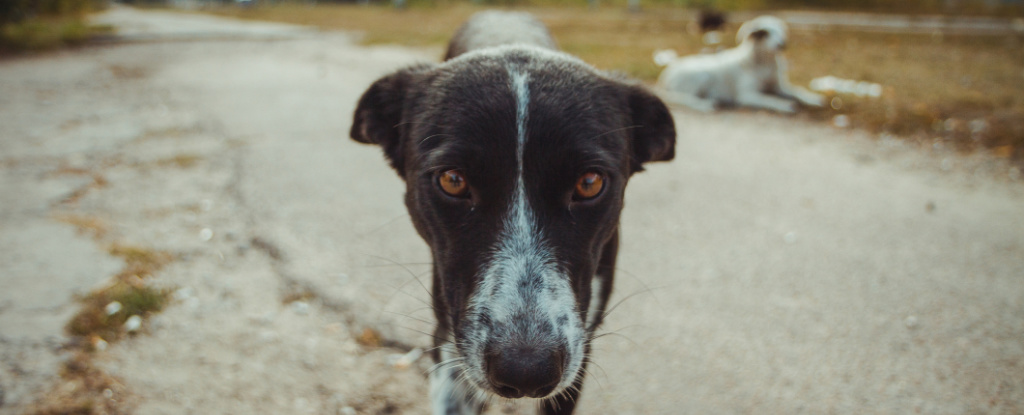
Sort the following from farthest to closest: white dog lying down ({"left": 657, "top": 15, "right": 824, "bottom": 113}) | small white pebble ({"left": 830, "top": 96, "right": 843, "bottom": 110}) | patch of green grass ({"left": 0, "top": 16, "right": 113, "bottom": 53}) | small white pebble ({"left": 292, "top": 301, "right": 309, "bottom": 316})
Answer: patch of green grass ({"left": 0, "top": 16, "right": 113, "bottom": 53}) < white dog lying down ({"left": 657, "top": 15, "right": 824, "bottom": 113}) < small white pebble ({"left": 830, "top": 96, "right": 843, "bottom": 110}) < small white pebble ({"left": 292, "top": 301, "right": 309, "bottom": 316})

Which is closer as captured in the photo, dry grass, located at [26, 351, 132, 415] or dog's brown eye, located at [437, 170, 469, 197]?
dog's brown eye, located at [437, 170, 469, 197]

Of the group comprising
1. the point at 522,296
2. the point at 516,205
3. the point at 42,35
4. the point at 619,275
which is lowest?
the point at 619,275

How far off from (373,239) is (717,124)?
4.17 m

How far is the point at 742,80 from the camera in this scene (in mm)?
6984

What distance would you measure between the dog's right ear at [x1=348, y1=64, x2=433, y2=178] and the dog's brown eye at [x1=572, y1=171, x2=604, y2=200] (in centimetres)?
77

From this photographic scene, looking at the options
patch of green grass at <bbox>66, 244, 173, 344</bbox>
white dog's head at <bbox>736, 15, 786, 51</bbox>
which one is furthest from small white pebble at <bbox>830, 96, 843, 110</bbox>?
patch of green grass at <bbox>66, 244, 173, 344</bbox>

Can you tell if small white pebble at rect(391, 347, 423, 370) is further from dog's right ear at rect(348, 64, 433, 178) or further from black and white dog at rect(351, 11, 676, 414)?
dog's right ear at rect(348, 64, 433, 178)

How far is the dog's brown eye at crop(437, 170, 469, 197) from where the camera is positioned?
1788mm

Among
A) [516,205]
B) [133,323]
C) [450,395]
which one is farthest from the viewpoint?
[133,323]

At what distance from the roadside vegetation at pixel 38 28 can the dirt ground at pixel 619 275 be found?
6126 millimetres

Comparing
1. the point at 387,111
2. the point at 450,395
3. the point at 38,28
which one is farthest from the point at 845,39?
the point at 38,28

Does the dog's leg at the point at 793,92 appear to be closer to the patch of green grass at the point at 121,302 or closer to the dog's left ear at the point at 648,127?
the dog's left ear at the point at 648,127

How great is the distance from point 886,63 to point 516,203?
9142 mm

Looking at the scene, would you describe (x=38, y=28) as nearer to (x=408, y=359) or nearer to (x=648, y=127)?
(x=408, y=359)
